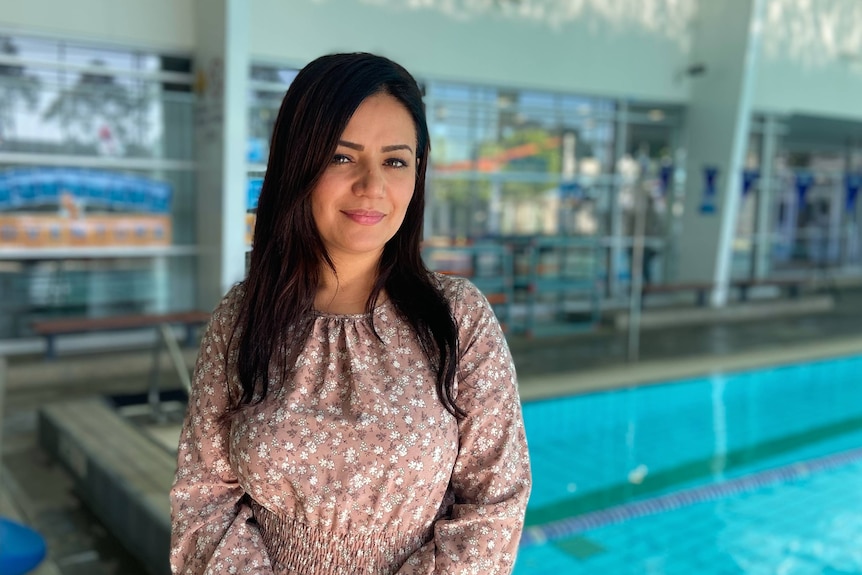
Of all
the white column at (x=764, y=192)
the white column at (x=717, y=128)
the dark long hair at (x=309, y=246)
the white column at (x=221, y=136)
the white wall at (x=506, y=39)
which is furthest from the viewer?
the white column at (x=764, y=192)

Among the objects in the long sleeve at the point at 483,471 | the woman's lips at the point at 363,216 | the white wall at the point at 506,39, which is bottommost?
the long sleeve at the point at 483,471

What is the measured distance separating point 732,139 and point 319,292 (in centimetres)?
984

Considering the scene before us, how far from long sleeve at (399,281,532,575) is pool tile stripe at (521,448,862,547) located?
8.34 feet

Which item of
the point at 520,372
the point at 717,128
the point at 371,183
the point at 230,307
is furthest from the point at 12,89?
the point at 717,128

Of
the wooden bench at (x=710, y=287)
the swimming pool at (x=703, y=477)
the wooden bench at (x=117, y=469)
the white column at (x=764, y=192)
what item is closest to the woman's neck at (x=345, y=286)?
the wooden bench at (x=117, y=469)

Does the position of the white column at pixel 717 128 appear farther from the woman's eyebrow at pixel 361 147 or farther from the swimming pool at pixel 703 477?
the woman's eyebrow at pixel 361 147

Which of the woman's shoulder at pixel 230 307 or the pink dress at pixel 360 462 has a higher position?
the woman's shoulder at pixel 230 307

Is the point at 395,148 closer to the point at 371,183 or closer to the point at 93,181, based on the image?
the point at 371,183

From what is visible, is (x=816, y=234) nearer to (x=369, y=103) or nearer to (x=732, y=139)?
(x=732, y=139)

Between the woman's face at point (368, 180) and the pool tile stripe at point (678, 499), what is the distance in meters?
2.74

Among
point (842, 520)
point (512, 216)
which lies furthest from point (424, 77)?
point (842, 520)

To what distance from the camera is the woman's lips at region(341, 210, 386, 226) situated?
45.7 inches

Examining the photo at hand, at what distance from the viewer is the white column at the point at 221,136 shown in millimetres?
6402

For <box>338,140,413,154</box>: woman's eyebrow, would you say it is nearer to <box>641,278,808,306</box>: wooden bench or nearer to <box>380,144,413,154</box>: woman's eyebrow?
<box>380,144,413,154</box>: woman's eyebrow
